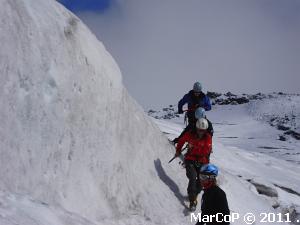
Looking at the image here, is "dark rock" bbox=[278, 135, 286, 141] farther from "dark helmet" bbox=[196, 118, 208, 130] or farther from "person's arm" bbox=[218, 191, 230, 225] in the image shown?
"person's arm" bbox=[218, 191, 230, 225]

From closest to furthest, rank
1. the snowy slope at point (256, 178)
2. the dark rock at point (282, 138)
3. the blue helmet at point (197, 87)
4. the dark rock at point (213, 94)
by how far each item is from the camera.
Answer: the blue helmet at point (197, 87) < the snowy slope at point (256, 178) < the dark rock at point (282, 138) < the dark rock at point (213, 94)

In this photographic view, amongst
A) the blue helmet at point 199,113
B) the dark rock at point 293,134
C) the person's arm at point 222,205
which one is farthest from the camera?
the dark rock at point 293,134

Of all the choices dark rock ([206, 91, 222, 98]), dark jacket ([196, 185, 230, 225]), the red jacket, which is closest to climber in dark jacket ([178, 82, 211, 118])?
the red jacket

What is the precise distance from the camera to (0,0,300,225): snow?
7488mm

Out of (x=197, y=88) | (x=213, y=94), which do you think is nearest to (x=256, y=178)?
(x=197, y=88)

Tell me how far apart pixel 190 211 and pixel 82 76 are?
385 cm

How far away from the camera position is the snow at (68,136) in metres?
7.49

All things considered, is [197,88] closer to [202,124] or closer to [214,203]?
[202,124]

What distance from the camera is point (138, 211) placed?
1004 cm

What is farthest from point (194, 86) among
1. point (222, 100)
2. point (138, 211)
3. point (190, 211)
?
point (222, 100)

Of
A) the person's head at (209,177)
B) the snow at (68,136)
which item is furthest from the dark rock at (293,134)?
the person's head at (209,177)

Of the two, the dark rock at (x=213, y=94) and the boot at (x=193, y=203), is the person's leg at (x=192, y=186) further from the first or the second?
the dark rock at (x=213, y=94)

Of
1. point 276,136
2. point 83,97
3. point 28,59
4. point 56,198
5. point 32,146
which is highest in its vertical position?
point 28,59

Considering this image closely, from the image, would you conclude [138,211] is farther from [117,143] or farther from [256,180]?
[256,180]
